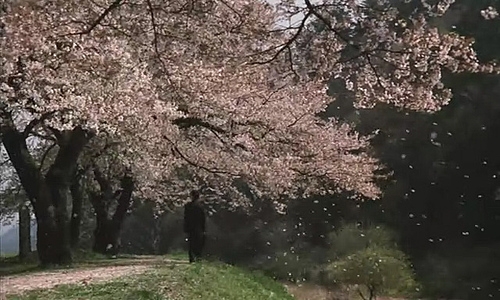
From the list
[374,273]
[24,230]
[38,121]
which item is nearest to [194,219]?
[38,121]

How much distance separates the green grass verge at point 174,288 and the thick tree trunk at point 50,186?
244 cm

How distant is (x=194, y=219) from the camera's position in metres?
11.6

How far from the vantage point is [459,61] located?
21.2 feet

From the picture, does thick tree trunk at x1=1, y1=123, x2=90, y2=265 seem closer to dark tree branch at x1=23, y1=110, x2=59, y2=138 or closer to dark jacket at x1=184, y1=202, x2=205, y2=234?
dark tree branch at x1=23, y1=110, x2=59, y2=138

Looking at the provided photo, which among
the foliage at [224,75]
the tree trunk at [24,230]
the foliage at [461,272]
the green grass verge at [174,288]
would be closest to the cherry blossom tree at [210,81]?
the foliage at [224,75]

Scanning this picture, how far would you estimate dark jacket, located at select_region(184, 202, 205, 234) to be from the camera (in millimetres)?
11539

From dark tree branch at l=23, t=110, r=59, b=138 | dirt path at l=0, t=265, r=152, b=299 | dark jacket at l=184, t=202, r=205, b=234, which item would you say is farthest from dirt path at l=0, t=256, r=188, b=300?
dark jacket at l=184, t=202, r=205, b=234

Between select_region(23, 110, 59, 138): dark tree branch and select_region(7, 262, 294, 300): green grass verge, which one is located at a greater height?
select_region(23, 110, 59, 138): dark tree branch

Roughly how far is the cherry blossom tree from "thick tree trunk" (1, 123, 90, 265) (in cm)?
2

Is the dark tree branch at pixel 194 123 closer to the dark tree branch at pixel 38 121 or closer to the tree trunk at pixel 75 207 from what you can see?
the dark tree branch at pixel 38 121

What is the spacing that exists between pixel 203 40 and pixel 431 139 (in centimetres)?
1120

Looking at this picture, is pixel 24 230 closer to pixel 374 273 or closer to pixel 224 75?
pixel 374 273

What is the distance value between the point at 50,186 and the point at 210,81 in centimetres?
321

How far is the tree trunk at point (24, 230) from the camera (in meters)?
18.9
